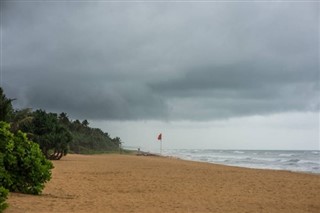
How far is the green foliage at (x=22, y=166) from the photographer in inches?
382

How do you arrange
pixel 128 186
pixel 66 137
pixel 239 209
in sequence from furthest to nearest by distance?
pixel 66 137 < pixel 128 186 < pixel 239 209

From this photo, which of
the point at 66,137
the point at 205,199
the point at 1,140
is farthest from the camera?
the point at 66,137

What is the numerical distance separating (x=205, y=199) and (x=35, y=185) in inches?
197

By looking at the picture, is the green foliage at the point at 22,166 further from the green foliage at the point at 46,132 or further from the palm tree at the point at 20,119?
the green foliage at the point at 46,132

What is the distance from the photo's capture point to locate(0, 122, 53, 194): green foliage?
970cm

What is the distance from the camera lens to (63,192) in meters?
12.2

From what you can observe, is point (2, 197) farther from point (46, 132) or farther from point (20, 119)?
point (20, 119)

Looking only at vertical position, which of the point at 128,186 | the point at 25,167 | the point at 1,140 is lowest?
the point at 128,186

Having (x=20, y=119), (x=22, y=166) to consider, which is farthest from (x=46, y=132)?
(x=22, y=166)

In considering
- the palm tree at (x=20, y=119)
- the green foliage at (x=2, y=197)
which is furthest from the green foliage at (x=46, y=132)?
the green foliage at (x=2, y=197)

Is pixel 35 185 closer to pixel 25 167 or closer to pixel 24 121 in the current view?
pixel 25 167

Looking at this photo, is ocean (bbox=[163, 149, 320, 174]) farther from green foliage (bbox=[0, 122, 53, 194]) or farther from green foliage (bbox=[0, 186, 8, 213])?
green foliage (bbox=[0, 186, 8, 213])

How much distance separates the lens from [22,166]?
1024 centimetres

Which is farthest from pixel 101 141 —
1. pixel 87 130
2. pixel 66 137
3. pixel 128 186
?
pixel 128 186
